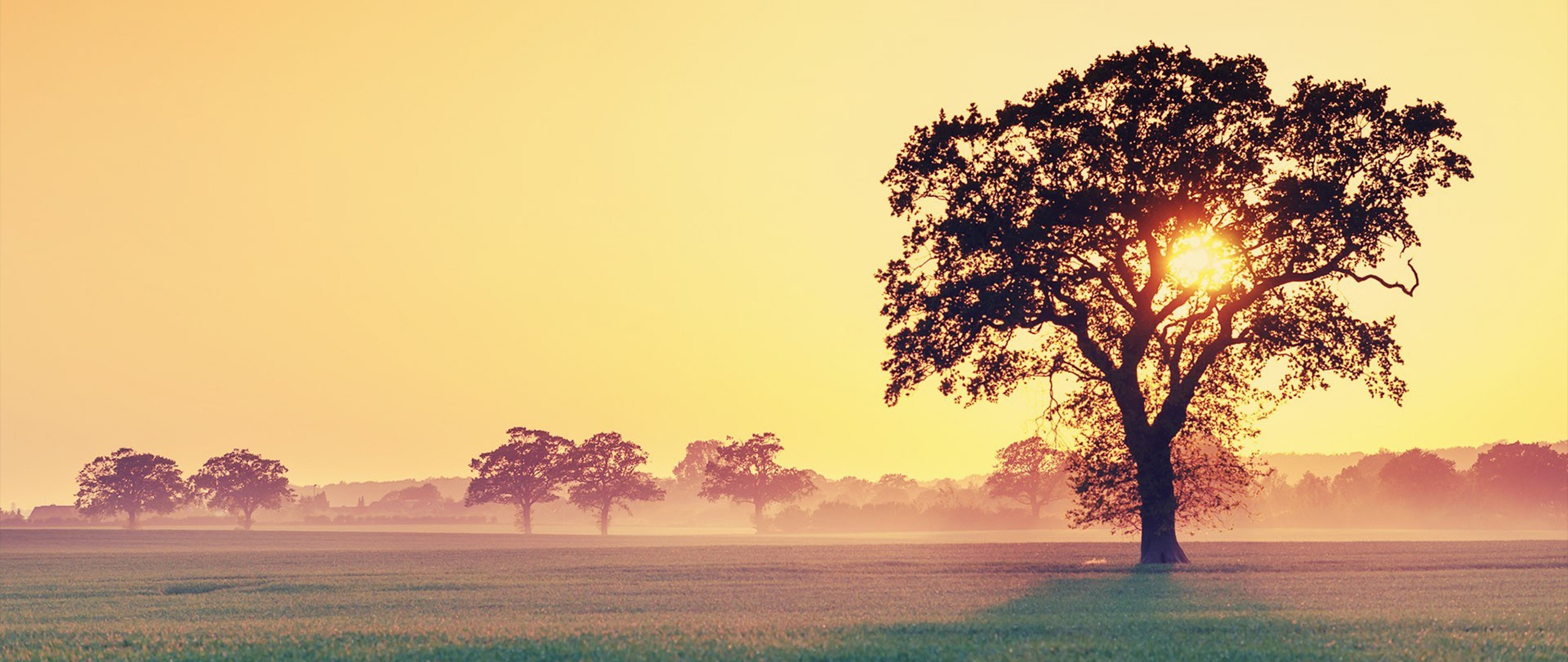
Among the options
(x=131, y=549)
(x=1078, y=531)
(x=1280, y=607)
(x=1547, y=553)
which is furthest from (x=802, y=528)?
(x=1280, y=607)

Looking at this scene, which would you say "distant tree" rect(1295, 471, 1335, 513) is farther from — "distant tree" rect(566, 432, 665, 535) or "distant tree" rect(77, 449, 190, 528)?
"distant tree" rect(77, 449, 190, 528)

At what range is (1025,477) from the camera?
463 ft

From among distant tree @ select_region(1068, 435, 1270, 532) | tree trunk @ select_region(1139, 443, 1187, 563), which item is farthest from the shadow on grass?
distant tree @ select_region(1068, 435, 1270, 532)

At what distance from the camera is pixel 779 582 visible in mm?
36250

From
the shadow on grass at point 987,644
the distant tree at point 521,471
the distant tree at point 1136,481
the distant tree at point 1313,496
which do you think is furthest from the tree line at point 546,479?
the shadow on grass at point 987,644

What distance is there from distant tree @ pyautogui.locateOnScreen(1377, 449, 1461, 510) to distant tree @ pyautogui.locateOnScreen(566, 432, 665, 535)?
81.3m

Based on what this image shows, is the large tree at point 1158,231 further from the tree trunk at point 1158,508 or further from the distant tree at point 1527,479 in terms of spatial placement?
the distant tree at point 1527,479

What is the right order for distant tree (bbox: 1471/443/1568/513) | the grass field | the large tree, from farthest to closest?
distant tree (bbox: 1471/443/1568/513) → the large tree → the grass field

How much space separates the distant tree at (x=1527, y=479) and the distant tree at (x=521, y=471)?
321 feet

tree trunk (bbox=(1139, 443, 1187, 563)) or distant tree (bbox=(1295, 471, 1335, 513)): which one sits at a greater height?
tree trunk (bbox=(1139, 443, 1187, 563))

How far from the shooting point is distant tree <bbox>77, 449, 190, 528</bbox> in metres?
155

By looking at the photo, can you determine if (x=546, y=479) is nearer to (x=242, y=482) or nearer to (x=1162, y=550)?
(x=242, y=482)

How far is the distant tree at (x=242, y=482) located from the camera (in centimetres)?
15762

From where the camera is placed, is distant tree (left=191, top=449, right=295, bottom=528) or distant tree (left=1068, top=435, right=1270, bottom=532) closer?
distant tree (left=1068, top=435, right=1270, bottom=532)
